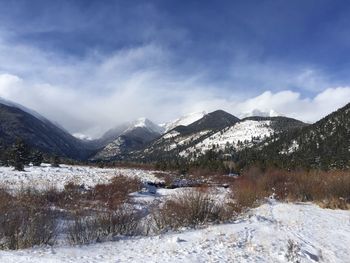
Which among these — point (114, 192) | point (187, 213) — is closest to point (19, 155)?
point (114, 192)

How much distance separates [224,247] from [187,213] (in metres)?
4.16

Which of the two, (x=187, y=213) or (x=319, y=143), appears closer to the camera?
(x=187, y=213)

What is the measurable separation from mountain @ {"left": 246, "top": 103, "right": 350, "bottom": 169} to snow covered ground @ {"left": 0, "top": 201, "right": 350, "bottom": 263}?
107404 mm

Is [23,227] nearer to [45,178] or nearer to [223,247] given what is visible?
[223,247]

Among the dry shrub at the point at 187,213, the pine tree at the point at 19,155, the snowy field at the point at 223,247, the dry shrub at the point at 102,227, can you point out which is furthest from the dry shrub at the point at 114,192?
the pine tree at the point at 19,155

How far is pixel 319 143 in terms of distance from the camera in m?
150

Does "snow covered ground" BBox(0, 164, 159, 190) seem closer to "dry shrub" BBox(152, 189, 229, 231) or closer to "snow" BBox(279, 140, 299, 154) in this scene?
"dry shrub" BBox(152, 189, 229, 231)

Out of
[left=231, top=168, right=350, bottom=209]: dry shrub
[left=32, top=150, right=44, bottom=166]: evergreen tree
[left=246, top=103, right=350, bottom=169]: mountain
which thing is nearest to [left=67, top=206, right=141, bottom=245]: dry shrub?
[left=231, top=168, right=350, bottom=209]: dry shrub

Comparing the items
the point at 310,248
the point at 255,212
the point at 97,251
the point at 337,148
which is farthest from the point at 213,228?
the point at 337,148

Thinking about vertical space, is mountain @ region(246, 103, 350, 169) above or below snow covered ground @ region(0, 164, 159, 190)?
above

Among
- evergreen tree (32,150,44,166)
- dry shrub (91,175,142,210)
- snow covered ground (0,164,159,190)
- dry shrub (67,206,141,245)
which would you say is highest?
evergreen tree (32,150,44,166)

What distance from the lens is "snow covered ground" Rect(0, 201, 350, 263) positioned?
37.2 feet

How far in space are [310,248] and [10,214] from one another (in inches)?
386

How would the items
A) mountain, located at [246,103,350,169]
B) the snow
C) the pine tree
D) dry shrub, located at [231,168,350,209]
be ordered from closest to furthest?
dry shrub, located at [231,168,350,209]
the pine tree
mountain, located at [246,103,350,169]
the snow
